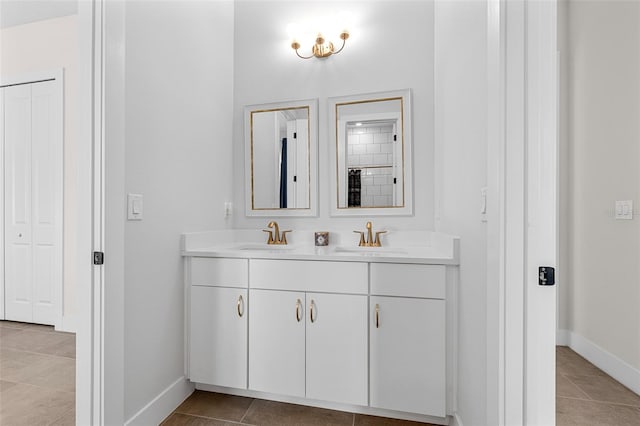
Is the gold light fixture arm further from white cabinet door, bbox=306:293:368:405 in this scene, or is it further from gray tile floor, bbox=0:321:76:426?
gray tile floor, bbox=0:321:76:426

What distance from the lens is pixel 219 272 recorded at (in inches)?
70.2

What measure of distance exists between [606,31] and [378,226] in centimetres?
191

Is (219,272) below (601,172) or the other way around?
below

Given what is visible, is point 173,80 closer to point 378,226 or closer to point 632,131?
point 378,226

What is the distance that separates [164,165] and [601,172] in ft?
8.83

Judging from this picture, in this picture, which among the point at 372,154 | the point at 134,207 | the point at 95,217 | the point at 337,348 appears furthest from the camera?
the point at 372,154

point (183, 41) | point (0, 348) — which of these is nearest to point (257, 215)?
point (183, 41)

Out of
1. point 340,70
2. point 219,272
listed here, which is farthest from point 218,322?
point 340,70

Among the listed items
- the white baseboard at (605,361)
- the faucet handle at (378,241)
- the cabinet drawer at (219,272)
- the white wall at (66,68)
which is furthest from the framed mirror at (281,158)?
the white baseboard at (605,361)

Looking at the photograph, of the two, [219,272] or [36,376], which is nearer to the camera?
[219,272]

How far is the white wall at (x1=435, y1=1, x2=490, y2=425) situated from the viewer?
1153 millimetres

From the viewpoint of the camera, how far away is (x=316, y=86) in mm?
2260

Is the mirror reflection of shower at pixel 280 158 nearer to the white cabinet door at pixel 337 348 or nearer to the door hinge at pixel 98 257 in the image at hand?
the white cabinet door at pixel 337 348

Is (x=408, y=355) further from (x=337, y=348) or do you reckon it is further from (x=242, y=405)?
(x=242, y=405)
